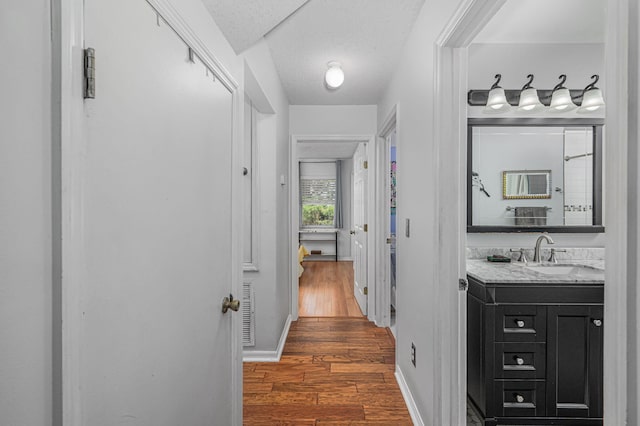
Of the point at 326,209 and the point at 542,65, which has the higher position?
the point at 542,65

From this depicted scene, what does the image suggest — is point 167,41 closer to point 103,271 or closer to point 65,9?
point 65,9

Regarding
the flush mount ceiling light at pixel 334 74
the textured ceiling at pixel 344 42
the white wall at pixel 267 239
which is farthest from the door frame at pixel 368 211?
the flush mount ceiling light at pixel 334 74

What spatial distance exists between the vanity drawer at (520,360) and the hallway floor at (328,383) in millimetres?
618

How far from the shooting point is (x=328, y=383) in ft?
7.75

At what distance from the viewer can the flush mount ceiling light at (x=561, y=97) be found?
2.28 meters

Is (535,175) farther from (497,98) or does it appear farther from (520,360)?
(520,360)

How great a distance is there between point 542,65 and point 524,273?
1.48 meters

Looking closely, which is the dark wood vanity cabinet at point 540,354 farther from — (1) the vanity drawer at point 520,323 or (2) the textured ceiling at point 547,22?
(2) the textured ceiling at point 547,22

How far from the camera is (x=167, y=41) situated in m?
0.97

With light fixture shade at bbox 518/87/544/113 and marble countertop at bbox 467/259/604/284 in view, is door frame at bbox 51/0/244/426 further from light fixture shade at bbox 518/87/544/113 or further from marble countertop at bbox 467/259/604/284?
light fixture shade at bbox 518/87/544/113

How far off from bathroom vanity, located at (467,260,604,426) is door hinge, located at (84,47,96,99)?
188 centimetres

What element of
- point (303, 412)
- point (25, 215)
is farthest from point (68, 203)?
point (303, 412)

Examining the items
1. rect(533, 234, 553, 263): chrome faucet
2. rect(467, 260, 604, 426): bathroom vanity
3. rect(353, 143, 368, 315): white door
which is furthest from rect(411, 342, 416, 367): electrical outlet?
rect(353, 143, 368, 315): white door

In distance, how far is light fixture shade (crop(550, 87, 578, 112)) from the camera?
2.29m
